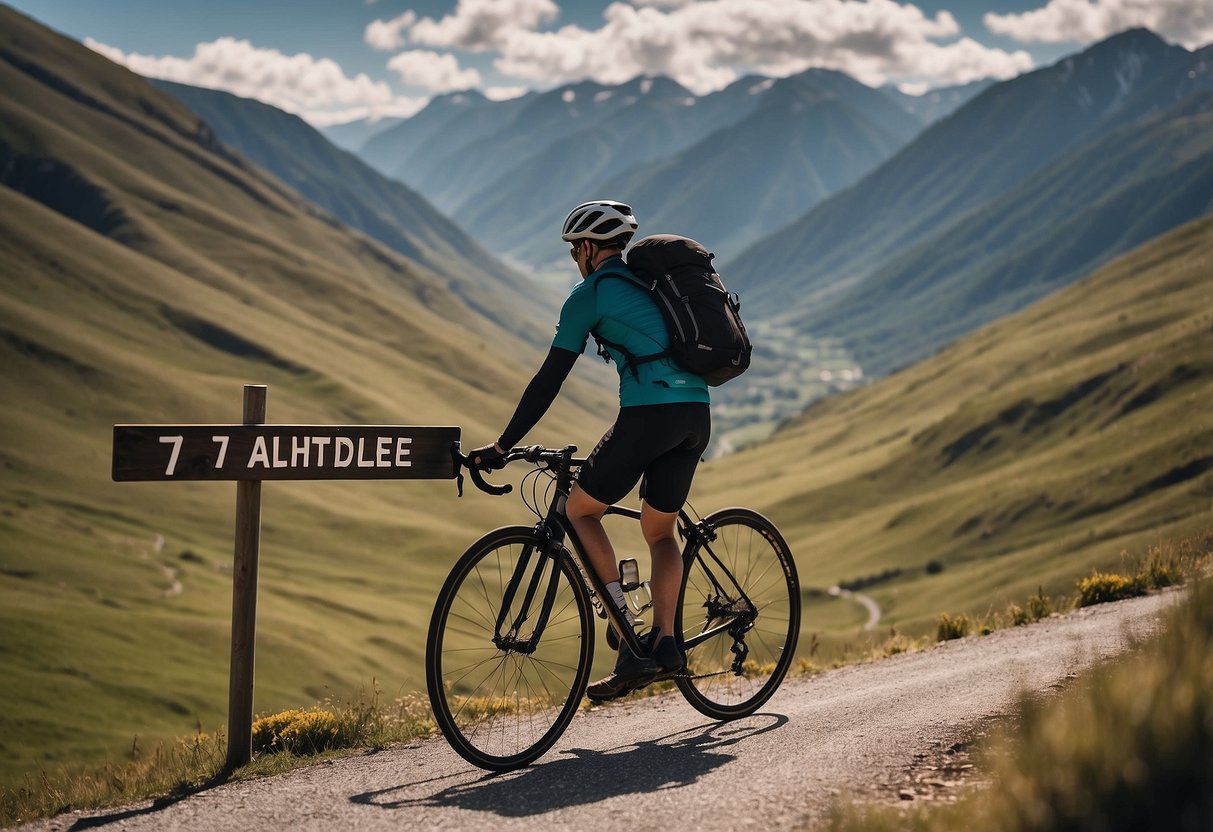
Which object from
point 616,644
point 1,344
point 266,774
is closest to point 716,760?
point 616,644

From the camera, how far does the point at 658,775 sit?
7.25 meters

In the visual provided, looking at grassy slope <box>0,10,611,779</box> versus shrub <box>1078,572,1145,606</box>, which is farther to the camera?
grassy slope <box>0,10,611,779</box>

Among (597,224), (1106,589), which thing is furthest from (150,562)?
(597,224)

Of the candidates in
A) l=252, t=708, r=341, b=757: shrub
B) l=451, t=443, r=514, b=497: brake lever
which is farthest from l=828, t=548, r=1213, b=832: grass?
l=252, t=708, r=341, b=757: shrub

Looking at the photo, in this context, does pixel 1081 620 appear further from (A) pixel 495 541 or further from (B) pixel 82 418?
(B) pixel 82 418

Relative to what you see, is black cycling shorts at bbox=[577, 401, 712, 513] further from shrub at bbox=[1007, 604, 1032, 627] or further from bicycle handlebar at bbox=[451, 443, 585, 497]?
shrub at bbox=[1007, 604, 1032, 627]

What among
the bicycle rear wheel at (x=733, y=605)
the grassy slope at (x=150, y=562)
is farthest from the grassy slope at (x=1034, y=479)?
the bicycle rear wheel at (x=733, y=605)

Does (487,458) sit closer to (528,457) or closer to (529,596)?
(528,457)

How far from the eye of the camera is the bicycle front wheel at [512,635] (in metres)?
7.46

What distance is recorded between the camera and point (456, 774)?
25.4 feet

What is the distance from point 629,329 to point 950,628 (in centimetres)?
784

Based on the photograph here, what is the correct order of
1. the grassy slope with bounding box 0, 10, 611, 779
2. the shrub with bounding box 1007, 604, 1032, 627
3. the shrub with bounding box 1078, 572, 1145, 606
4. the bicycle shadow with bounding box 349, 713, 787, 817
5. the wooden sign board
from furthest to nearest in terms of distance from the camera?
the grassy slope with bounding box 0, 10, 611, 779 → the shrub with bounding box 1078, 572, 1145, 606 → the shrub with bounding box 1007, 604, 1032, 627 → the wooden sign board → the bicycle shadow with bounding box 349, 713, 787, 817

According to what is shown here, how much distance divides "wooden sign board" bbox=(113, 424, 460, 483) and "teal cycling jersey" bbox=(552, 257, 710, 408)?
1.76 metres

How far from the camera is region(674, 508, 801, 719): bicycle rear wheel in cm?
884
